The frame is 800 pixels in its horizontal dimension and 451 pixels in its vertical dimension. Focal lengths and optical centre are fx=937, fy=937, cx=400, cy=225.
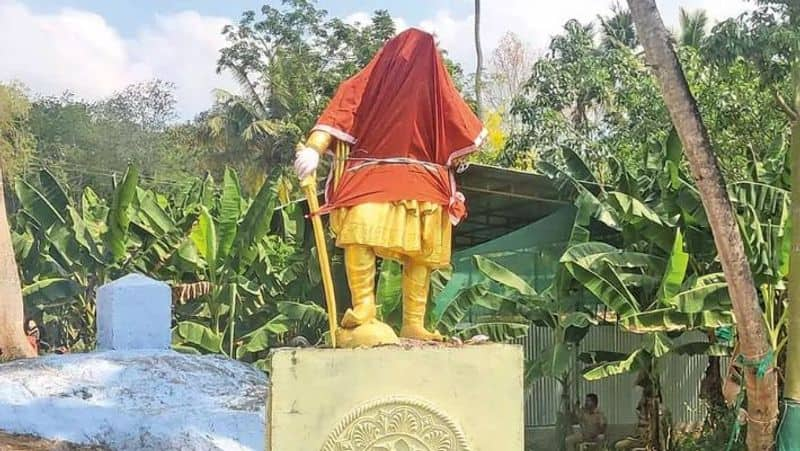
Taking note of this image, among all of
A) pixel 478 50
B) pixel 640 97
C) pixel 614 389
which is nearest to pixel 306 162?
pixel 614 389

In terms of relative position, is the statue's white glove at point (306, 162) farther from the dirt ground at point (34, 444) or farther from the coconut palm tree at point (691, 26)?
the coconut palm tree at point (691, 26)

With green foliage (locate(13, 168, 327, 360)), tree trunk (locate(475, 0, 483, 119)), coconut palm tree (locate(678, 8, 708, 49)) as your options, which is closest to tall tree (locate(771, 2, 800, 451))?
green foliage (locate(13, 168, 327, 360))

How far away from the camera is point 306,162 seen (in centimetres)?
420

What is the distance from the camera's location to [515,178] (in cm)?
1030

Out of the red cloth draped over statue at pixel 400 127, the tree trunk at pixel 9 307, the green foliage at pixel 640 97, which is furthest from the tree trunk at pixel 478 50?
the red cloth draped over statue at pixel 400 127

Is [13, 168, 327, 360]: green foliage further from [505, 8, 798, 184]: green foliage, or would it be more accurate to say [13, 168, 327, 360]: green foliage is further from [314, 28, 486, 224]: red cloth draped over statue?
[314, 28, 486, 224]: red cloth draped over statue

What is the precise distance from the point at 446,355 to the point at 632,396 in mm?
8571

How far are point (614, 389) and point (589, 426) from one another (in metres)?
2.22

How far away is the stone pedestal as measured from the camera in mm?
3908

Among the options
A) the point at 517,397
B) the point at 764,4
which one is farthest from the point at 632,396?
the point at 517,397

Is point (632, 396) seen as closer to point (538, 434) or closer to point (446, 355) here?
point (538, 434)

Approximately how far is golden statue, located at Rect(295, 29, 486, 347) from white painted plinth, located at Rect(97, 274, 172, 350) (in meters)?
4.30

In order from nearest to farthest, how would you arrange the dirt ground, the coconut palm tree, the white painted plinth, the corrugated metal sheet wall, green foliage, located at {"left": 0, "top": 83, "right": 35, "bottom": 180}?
the dirt ground
the white painted plinth
the corrugated metal sheet wall
the coconut palm tree
green foliage, located at {"left": 0, "top": 83, "right": 35, "bottom": 180}

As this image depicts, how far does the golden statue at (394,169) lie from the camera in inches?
169
